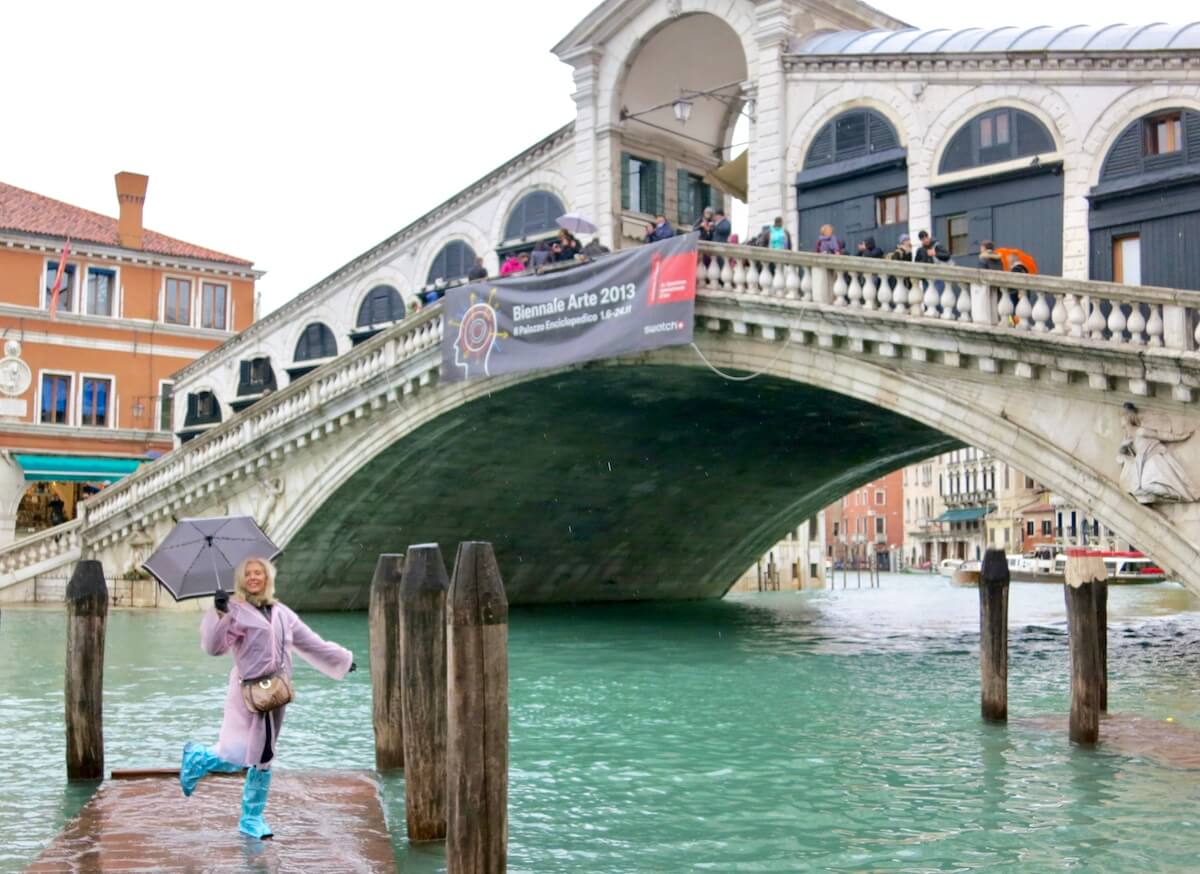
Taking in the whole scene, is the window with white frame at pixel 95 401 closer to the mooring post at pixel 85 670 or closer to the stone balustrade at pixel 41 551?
the stone balustrade at pixel 41 551

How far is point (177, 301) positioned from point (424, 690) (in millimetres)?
29317

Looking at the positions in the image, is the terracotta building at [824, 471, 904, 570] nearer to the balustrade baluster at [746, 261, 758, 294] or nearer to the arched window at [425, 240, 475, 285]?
the arched window at [425, 240, 475, 285]

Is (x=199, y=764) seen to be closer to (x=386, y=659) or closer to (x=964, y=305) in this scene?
(x=386, y=659)

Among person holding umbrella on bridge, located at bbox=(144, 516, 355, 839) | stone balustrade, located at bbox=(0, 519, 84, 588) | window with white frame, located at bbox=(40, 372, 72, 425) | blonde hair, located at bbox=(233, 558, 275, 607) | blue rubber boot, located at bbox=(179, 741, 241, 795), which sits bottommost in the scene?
blue rubber boot, located at bbox=(179, 741, 241, 795)

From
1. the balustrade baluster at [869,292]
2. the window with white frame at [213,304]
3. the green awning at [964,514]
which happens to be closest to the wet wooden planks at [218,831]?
the balustrade baluster at [869,292]

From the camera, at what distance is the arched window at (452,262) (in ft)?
83.5

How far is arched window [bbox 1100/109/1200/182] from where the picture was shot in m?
15.5

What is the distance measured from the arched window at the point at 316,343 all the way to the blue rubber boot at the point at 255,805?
21.9 metres

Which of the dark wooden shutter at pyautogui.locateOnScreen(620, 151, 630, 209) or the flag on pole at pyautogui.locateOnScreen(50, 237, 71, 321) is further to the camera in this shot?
the flag on pole at pyautogui.locateOnScreen(50, 237, 71, 321)

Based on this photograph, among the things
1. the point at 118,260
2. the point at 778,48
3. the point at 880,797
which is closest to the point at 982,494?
the point at 118,260

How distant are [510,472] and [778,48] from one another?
30.8 ft

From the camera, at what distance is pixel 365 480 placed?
912 inches

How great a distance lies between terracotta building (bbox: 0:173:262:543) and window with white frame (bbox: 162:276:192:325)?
3 cm

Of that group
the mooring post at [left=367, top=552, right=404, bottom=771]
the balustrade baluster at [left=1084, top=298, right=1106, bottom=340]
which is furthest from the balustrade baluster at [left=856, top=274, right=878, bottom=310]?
the mooring post at [left=367, top=552, right=404, bottom=771]
